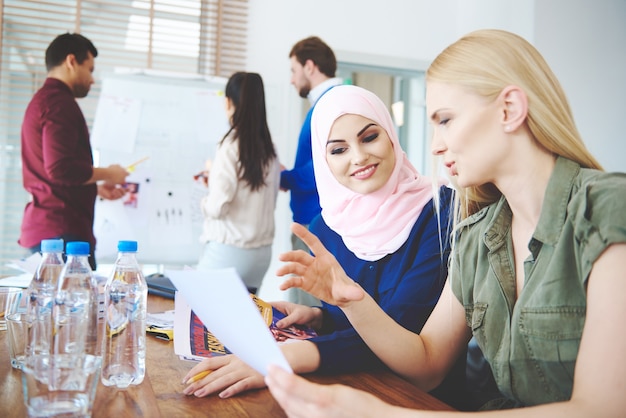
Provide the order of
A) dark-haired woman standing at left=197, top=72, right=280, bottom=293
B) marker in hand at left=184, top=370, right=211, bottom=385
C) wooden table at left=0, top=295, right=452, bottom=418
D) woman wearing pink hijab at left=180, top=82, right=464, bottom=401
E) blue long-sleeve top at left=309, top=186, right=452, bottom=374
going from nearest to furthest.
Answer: wooden table at left=0, top=295, right=452, bottom=418, marker in hand at left=184, top=370, right=211, bottom=385, blue long-sleeve top at left=309, top=186, right=452, bottom=374, woman wearing pink hijab at left=180, top=82, right=464, bottom=401, dark-haired woman standing at left=197, top=72, right=280, bottom=293

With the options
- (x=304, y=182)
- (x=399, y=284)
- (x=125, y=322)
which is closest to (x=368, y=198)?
(x=399, y=284)

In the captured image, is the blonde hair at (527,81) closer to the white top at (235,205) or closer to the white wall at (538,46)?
the white top at (235,205)

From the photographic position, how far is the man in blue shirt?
278 cm

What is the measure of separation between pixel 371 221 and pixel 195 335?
0.56 metres

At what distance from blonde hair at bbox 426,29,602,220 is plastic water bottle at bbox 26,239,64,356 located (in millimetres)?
791

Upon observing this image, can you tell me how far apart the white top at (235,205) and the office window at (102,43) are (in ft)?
4.18

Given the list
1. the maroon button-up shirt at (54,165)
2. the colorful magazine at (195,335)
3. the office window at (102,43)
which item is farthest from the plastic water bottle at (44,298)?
the office window at (102,43)

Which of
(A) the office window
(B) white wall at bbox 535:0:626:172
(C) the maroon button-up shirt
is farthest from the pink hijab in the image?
(B) white wall at bbox 535:0:626:172

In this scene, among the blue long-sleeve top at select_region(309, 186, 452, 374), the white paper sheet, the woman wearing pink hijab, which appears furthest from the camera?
the woman wearing pink hijab

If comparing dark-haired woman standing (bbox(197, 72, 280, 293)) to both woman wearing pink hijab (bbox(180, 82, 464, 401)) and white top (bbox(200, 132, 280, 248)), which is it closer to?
white top (bbox(200, 132, 280, 248))

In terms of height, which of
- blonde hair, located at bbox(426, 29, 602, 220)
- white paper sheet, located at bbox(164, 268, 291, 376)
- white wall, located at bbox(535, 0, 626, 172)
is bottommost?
white paper sheet, located at bbox(164, 268, 291, 376)

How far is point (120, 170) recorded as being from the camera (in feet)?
9.82

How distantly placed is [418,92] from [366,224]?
3.33 meters

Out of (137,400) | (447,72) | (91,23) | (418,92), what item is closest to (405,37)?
(418,92)
